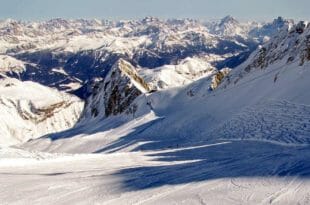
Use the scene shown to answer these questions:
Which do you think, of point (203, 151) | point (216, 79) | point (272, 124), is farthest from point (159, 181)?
point (216, 79)

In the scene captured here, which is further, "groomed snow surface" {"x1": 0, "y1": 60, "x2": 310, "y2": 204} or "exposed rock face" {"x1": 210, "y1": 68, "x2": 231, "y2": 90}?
"exposed rock face" {"x1": 210, "y1": 68, "x2": 231, "y2": 90}

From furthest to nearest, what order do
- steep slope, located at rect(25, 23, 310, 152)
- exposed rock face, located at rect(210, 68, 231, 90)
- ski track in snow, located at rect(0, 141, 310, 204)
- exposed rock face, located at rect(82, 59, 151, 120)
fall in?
exposed rock face, located at rect(82, 59, 151, 120) < exposed rock face, located at rect(210, 68, 231, 90) < steep slope, located at rect(25, 23, 310, 152) < ski track in snow, located at rect(0, 141, 310, 204)

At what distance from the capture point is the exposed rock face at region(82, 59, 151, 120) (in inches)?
4748

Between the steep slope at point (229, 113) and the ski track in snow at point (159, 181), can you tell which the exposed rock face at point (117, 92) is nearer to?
the steep slope at point (229, 113)

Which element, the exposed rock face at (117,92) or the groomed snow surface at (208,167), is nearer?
the groomed snow surface at (208,167)

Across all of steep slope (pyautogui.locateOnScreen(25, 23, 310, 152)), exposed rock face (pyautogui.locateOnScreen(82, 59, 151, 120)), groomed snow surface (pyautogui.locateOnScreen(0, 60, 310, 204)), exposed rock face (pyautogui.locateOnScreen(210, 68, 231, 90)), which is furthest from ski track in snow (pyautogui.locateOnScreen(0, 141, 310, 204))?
exposed rock face (pyautogui.locateOnScreen(82, 59, 151, 120))

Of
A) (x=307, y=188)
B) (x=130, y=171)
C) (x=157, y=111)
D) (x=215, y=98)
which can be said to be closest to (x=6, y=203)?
(x=130, y=171)

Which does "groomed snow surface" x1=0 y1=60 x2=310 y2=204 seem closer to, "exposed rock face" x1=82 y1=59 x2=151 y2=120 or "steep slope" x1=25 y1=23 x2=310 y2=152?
"steep slope" x1=25 y1=23 x2=310 y2=152

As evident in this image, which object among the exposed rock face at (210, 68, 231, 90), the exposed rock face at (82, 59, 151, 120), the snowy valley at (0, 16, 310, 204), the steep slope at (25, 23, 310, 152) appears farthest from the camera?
the exposed rock face at (82, 59, 151, 120)

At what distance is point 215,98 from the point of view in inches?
2992

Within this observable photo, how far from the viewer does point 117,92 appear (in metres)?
130

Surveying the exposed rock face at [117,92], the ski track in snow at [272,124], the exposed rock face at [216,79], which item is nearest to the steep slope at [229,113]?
the ski track in snow at [272,124]

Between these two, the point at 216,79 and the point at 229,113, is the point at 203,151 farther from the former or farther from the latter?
the point at 216,79

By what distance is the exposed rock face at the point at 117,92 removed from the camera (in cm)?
12060
